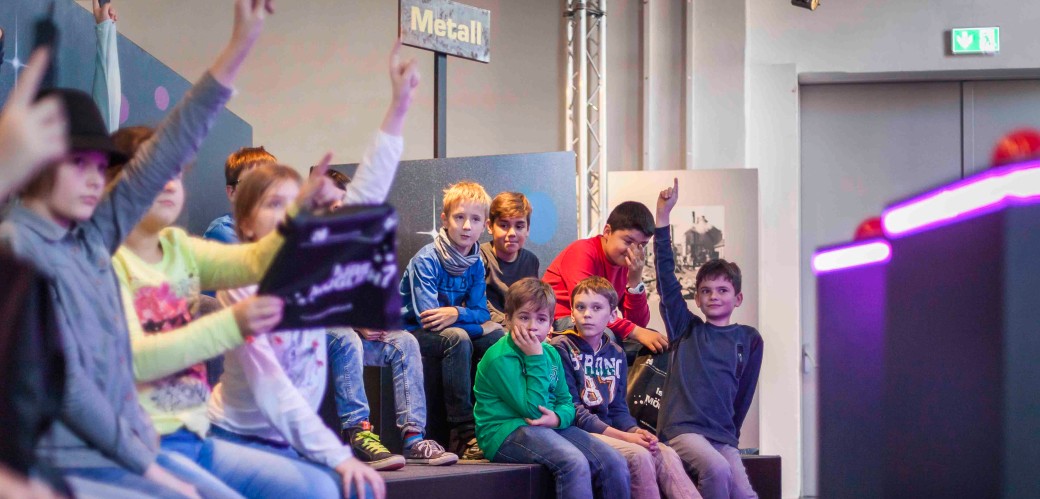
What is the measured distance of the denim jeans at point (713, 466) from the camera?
384cm

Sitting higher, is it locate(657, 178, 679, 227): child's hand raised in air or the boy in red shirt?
locate(657, 178, 679, 227): child's hand raised in air

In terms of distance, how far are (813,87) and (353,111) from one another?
10.1 feet

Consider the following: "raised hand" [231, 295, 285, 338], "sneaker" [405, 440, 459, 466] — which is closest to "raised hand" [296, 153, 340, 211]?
"raised hand" [231, 295, 285, 338]

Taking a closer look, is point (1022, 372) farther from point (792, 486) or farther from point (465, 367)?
point (792, 486)

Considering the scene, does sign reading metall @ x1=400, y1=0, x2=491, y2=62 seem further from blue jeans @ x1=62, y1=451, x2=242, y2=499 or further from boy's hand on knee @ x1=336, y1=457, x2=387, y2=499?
blue jeans @ x1=62, y1=451, x2=242, y2=499

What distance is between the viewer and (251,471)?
2.05 metres

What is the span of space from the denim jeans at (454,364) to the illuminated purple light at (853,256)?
234 centimetres

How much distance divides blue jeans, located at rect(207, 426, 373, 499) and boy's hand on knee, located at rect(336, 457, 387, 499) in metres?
0.01

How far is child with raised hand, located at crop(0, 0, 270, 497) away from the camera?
163 centimetres

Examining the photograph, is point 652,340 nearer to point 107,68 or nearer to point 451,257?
point 451,257

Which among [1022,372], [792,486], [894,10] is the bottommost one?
[792,486]

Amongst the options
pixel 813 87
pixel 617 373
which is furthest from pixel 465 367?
pixel 813 87

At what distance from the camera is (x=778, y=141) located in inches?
277

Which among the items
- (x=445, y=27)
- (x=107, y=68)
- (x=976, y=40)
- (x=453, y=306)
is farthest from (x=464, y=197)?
(x=976, y=40)
